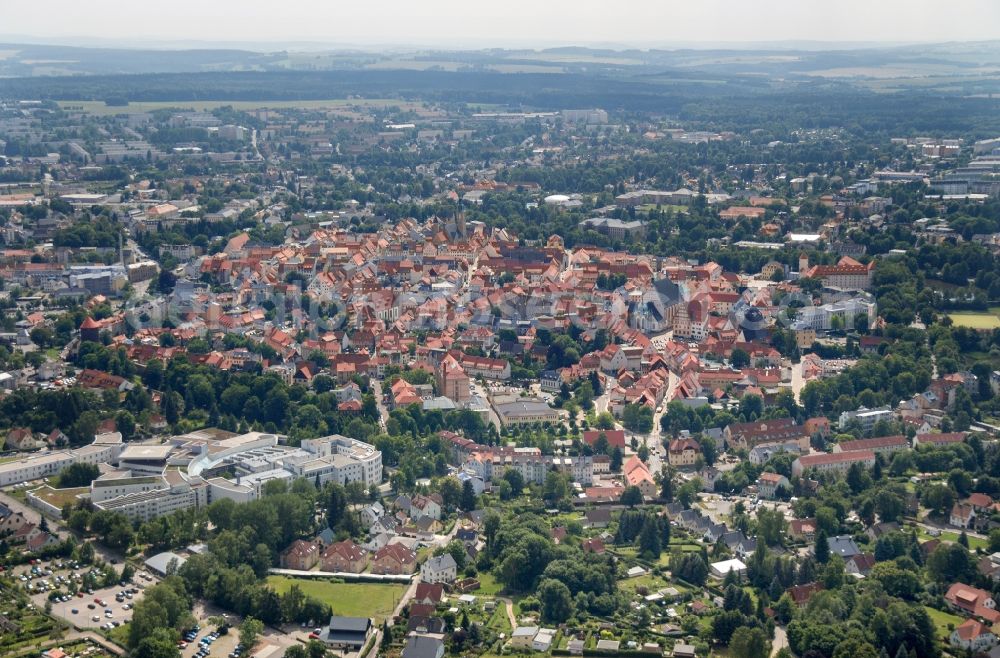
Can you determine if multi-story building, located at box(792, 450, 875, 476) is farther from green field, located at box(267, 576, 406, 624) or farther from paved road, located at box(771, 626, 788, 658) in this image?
green field, located at box(267, 576, 406, 624)

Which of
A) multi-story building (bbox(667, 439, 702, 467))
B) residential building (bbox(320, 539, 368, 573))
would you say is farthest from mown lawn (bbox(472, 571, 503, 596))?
multi-story building (bbox(667, 439, 702, 467))

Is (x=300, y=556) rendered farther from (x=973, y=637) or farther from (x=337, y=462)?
(x=973, y=637)

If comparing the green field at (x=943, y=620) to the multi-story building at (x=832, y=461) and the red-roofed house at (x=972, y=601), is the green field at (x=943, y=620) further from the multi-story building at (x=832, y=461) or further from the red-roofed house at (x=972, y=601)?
the multi-story building at (x=832, y=461)

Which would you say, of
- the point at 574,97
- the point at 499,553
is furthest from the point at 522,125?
the point at 499,553

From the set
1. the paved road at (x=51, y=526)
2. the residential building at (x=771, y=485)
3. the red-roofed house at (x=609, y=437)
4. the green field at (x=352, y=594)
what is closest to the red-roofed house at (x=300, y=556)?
the green field at (x=352, y=594)

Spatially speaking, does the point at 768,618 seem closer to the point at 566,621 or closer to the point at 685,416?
the point at 566,621
